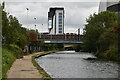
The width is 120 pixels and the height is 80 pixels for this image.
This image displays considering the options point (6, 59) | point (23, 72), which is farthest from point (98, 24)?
point (23, 72)

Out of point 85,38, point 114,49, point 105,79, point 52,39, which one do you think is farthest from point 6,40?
point 52,39

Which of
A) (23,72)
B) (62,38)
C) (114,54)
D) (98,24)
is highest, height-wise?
(98,24)

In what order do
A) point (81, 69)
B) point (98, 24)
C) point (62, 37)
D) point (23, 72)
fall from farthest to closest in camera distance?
point (62, 37) < point (98, 24) < point (81, 69) < point (23, 72)

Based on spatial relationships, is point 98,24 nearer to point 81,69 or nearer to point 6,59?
point 81,69

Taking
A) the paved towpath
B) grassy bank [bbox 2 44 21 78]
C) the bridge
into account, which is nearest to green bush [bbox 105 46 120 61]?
grassy bank [bbox 2 44 21 78]

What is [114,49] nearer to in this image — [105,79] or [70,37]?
[105,79]

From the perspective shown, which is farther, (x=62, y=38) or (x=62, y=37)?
(x=62, y=37)

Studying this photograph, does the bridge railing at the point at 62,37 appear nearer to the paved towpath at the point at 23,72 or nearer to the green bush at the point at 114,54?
the green bush at the point at 114,54

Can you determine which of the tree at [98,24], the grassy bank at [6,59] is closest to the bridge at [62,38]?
the tree at [98,24]

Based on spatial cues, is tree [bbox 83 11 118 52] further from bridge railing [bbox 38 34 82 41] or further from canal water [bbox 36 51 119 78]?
bridge railing [bbox 38 34 82 41]

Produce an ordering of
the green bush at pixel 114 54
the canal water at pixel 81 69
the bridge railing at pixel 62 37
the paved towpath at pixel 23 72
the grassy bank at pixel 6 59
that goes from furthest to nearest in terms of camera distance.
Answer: the bridge railing at pixel 62 37, the green bush at pixel 114 54, the canal water at pixel 81 69, the grassy bank at pixel 6 59, the paved towpath at pixel 23 72

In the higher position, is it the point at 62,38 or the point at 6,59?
the point at 62,38

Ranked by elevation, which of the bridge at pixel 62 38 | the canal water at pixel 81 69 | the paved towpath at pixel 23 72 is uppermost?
the bridge at pixel 62 38

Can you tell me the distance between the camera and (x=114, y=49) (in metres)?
52.0
